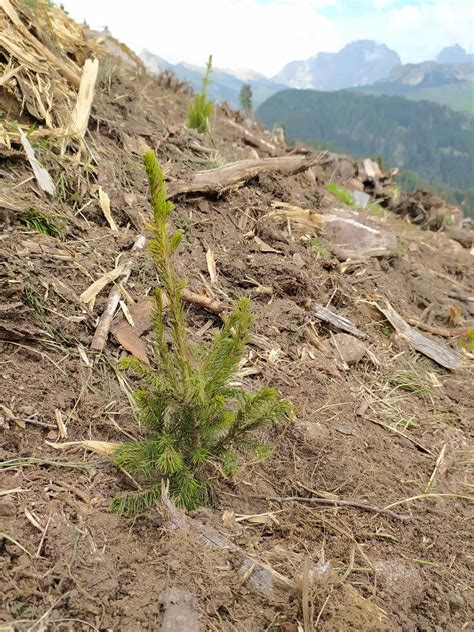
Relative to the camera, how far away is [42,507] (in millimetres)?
1809

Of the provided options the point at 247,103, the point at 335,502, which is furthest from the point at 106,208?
the point at 247,103

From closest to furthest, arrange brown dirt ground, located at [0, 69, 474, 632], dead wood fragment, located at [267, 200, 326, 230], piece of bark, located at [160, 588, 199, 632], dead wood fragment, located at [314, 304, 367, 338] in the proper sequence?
1. piece of bark, located at [160, 588, 199, 632]
2. brown dirt ground, located at [0, 69, 474, 632]
3. dead wood fragment, located at [314, 304, 367, 338]
4. dead wood fragment, located at [267, 200, 326, 230]

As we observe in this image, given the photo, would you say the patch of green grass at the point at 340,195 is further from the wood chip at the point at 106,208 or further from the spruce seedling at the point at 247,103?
the wood chip at the point at 106,208

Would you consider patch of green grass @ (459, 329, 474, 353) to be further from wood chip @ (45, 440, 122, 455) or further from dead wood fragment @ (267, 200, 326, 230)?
wood chip @ (45, 440, 122, 455)

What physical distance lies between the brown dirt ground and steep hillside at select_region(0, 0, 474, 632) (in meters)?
0.01

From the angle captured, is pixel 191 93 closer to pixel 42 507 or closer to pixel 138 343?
pixel 138 343

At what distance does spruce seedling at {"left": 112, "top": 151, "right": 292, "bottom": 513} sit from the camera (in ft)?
5.80

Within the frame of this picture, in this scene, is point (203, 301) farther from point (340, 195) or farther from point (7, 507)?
point (340, 195)

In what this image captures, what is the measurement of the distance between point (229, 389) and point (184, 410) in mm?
202

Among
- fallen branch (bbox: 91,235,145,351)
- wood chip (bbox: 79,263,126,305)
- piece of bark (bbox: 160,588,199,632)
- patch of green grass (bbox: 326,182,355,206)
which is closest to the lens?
piece of bark (bbox: 160,588,199,632)

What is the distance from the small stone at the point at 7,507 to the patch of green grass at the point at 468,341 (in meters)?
3.83

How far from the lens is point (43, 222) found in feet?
9.69

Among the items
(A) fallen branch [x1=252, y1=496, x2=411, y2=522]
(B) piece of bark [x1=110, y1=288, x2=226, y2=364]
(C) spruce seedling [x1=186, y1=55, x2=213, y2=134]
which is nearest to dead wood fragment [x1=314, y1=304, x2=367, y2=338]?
(B) piece of bark [x1=110, y1=288, x2=226, y2=364]

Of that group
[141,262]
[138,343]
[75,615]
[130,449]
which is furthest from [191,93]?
[75,615]
